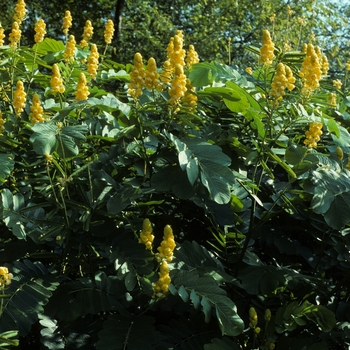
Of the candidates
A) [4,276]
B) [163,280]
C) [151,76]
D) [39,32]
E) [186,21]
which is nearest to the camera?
[4,276]

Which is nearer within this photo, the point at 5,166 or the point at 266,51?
the point at 5,166

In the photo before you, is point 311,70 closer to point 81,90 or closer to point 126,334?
point 81,90

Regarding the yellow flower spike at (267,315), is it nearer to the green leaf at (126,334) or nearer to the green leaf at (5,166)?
the green leaf at (126,334)

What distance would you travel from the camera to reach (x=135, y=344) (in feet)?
7.32

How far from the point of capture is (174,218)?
2.85 meters

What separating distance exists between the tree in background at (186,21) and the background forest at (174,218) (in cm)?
1345

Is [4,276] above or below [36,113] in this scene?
below

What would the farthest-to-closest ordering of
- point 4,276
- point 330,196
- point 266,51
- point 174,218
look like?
1. point 174,218
2. point 266,51
3. point 330,196
4. point 4,276

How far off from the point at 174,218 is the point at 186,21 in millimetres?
17155

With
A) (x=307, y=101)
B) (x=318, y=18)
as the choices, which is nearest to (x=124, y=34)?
(x=318, y=18)

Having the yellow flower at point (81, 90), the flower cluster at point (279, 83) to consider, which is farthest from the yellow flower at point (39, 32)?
the flower cluster at point (279, 83)

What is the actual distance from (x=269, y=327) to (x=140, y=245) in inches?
24.2

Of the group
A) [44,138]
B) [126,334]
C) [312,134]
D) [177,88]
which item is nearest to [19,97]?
[44,138]

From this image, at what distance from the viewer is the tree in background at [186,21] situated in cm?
1705
